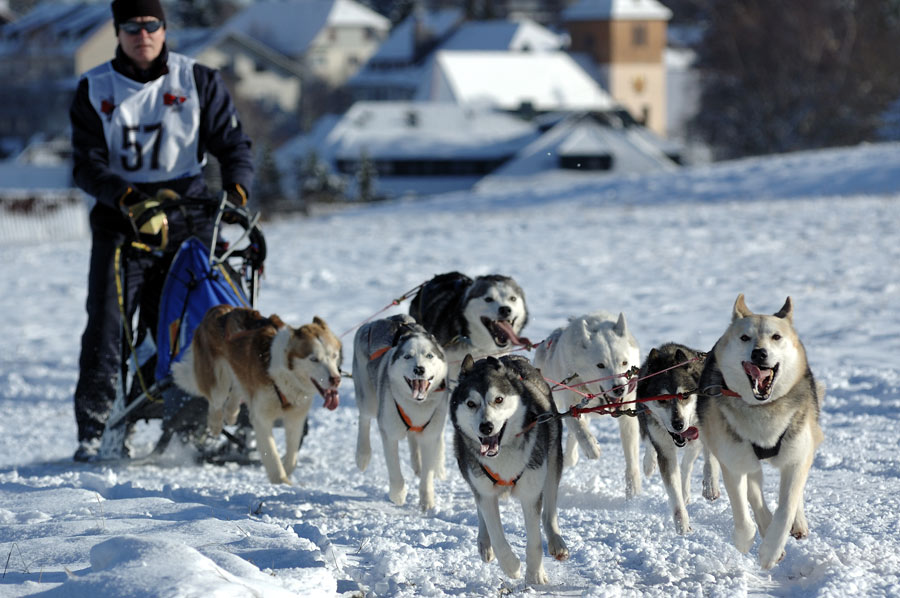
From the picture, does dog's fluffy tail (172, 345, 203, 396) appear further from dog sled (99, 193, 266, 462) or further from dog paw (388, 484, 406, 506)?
dog paw (388, 484, 406, 506)

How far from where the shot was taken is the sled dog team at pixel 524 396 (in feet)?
11.5

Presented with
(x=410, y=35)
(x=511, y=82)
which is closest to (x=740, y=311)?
(x=511, y=82)

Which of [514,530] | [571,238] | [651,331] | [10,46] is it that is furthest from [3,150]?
[514,530]

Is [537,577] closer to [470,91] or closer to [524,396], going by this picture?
[524,396]

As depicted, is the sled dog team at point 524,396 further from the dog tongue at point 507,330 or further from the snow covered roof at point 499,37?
the snow covered roof at point 499,37

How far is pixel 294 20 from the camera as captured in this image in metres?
76.8

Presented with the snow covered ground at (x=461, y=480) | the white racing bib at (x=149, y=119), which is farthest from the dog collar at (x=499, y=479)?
the white racing bib at (x=149, y=119)

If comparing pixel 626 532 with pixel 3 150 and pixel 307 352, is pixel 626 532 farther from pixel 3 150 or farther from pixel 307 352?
pixel 3 150

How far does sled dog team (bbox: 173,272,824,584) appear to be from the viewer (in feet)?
11.5

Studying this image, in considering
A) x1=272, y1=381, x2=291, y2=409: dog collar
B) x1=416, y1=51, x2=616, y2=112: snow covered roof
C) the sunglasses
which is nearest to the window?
x1=416, y1=51, x2=616, y2=112: snow covered roof

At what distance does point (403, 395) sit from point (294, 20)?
248 feet

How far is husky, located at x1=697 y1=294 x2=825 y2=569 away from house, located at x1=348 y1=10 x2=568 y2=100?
6144 cm

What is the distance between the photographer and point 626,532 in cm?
416

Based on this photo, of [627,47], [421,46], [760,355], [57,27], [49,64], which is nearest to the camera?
[760,355]
